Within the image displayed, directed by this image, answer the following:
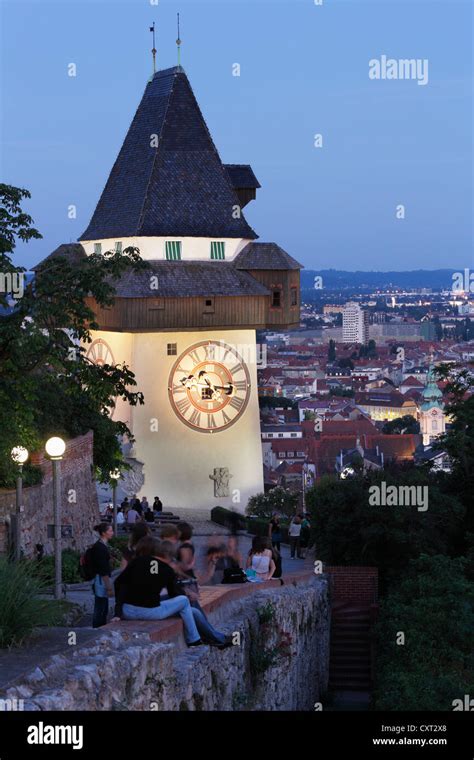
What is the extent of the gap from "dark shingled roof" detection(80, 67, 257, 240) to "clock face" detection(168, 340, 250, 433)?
12.9 feet

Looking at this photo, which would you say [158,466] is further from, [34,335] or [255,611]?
[255,611]

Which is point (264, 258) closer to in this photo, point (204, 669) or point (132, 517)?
point (132, 517)

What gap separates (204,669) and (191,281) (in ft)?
115

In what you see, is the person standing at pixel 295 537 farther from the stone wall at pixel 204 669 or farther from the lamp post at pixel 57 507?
the lamp post at pixel 57 507

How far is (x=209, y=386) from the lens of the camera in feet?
161

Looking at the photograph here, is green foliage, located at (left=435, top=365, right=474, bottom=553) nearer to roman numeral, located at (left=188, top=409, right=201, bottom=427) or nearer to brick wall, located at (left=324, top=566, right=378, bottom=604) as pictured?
brick wall, located at (left=324, top=566, right=378, bottom=604)

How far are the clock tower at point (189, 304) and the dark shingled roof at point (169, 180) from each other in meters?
0.04

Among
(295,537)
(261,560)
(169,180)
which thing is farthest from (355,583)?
(169,180)

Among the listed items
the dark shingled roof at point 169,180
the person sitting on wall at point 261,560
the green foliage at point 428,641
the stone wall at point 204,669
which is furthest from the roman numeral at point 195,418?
the person sitting on wall at point 261,560

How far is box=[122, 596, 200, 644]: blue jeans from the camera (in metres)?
12.5

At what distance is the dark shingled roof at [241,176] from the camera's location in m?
51.8

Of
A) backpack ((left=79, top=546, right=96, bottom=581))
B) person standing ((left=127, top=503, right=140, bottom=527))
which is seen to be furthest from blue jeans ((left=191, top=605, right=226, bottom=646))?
person standing ((left=127, top=503, right=140, bottom=527))

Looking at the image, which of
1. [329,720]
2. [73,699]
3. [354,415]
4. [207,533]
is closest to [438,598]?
[329,720]

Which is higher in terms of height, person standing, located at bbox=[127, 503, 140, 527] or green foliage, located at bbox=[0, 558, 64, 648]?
green foliage, located at bbox=[0, 558, 64, 648]
